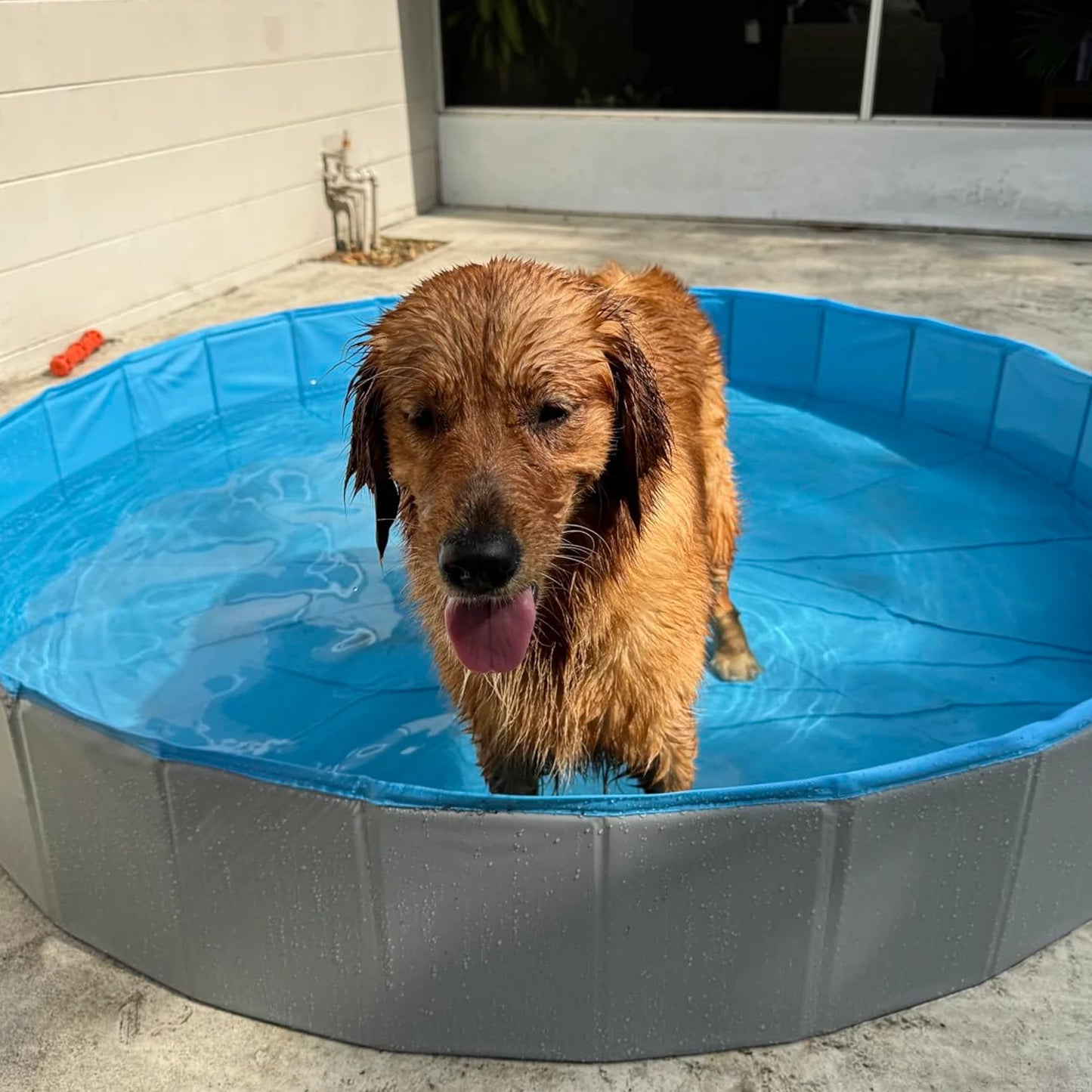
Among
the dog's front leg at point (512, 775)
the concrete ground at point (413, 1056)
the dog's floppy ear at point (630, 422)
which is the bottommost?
the concrete ground at point (413, 1056)

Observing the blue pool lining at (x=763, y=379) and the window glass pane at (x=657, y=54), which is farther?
the window glass pane at (x=657, y=54)

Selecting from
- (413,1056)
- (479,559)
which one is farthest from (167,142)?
(413,1056)

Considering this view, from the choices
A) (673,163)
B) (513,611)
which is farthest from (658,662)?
(673,163)

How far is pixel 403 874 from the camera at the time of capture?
238 cm

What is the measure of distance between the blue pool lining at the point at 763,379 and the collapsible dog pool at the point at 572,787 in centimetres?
2

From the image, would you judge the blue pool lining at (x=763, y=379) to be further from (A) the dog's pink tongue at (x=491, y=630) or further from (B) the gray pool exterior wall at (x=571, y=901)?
(A) the dog's pink tongue at (x=491, y=630)

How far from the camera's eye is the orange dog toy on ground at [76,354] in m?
6.71

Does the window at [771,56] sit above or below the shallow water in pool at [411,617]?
above

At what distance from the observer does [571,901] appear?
2355 millimetres

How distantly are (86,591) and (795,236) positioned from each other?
7019mm

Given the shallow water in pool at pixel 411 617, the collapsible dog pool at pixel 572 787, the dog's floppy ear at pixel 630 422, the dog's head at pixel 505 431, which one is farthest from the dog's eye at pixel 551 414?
the shallow water in pool at pixel 411 617

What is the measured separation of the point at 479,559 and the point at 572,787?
5.32 ft

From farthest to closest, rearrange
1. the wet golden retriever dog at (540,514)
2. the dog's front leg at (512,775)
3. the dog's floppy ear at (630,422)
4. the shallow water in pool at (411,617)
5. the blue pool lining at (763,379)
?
the blue pool lining at (763,379) → the shallow water in pool at (411,617) → the dog's front leg at (512,775) → the dog's floppy ear at (630,422) → the wet golden retriever dog at (540,514)

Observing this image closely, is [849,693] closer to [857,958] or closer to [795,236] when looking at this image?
[857,958]
